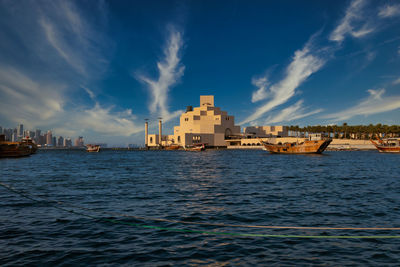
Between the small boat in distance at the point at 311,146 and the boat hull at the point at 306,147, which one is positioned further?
the boat hull at the point at 306,147

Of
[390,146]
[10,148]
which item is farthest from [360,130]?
[10,148]

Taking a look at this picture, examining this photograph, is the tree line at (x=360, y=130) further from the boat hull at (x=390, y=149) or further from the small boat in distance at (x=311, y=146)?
the small boat in distance at (x=311, y=146)

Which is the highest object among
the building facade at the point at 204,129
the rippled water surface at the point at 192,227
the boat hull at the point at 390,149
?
the building facade at the point at 204,129

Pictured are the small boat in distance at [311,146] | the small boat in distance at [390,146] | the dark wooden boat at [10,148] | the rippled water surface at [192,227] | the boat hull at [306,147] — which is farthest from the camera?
the small boat in distance at [390,146]

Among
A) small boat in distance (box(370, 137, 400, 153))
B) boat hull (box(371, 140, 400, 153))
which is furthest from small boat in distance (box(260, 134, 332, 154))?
small boat in distance (box(370, 137, 400, 153))

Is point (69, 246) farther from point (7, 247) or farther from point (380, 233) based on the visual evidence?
point (380, 233)

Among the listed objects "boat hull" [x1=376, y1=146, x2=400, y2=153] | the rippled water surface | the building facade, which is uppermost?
the building facade

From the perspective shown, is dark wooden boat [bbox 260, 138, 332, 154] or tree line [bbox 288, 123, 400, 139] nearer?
dark wooden boat [bbox 260, 138, 332, 154]

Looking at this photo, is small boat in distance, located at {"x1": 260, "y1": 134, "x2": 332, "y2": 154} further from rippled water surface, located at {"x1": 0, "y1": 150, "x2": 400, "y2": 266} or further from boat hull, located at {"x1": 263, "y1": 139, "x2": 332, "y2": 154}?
rippled water surface, located at {"x1": 0, "y1": 150, "x2": 400, "y2": 266}

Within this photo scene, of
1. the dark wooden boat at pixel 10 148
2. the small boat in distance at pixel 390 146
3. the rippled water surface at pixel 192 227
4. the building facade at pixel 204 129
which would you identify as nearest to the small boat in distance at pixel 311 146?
the small boat in distance at pixel 390 146

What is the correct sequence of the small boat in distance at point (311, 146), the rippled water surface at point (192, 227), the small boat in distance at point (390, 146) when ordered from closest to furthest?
1. the rippled water surface at point (192, 227)
2. the small boat in distance at point (311, 146)
3. the small boat in distance at point (390, 146)

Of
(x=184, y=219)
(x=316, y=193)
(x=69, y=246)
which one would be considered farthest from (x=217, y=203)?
(x=69, y=246)

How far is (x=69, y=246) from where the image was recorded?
353 inches

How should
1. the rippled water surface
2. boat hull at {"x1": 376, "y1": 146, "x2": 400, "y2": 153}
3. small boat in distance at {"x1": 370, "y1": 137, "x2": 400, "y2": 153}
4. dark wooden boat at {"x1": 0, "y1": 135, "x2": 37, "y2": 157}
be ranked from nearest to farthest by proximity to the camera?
1. the rippled water surface
2. dark wooden boat at {"x1": 0, "y1": 135, "x2": 37, "y2": 157}
3. boat hull at {"x1": 376, "y1": 146, "x2": 400, "y2": 153}
4. small boat in distance at {"x1": 370, "y1": 137, "x2": 400, "y2": 153}
